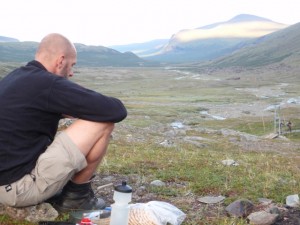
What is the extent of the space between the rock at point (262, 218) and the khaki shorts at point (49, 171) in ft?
8.98

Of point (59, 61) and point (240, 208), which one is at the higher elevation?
point (59, 61)

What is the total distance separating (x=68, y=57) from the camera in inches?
223

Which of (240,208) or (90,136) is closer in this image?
(90,136)

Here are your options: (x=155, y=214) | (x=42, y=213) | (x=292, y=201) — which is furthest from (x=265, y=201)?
(x=42, y=213)

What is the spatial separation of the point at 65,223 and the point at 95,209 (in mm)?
787

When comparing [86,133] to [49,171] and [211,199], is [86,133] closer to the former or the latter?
[49,171]

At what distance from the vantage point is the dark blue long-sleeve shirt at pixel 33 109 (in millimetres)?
5281

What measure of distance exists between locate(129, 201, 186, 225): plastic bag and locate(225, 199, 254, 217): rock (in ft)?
3.85

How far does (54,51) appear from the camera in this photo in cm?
558

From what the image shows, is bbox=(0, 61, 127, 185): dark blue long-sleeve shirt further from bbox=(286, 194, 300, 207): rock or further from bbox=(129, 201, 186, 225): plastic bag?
bbox=(286, 194, 300, 207): rock

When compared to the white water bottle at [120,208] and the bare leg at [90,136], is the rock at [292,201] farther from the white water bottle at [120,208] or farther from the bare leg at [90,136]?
the bare leg at [90,136]

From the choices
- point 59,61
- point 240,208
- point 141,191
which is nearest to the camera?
point 59,61

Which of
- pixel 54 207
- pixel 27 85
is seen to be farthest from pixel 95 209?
pixel 27 85

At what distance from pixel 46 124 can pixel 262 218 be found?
3436 millimetres
